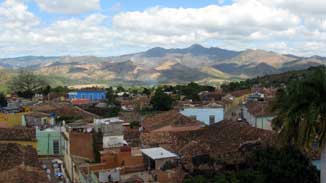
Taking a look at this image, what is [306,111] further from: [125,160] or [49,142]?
[49,142]

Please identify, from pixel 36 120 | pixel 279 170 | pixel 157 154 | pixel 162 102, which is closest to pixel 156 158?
pixel 157 154

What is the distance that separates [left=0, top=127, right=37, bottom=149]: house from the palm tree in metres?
21.2

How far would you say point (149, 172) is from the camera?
781 inches

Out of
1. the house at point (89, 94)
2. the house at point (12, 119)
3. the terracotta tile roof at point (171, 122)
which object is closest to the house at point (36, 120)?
the house at point (12, 119)

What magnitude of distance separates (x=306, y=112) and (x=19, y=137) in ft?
74.7

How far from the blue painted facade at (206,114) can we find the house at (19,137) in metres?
16.1

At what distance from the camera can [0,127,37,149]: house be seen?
95.1 ft

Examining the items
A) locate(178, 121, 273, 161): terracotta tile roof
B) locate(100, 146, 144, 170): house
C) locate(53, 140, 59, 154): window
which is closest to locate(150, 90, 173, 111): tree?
locate(53, 140, 59, 154): window

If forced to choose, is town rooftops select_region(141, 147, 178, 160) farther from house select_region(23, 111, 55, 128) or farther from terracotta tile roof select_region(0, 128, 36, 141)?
house select_region(23, 111, 55, 128)

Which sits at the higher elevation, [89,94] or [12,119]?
[12,119]

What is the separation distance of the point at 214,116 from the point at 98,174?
76.2ft

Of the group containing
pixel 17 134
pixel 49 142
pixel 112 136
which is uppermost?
pixel 112 136

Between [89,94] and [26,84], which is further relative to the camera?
[26,84]

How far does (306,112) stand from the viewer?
11031mm
